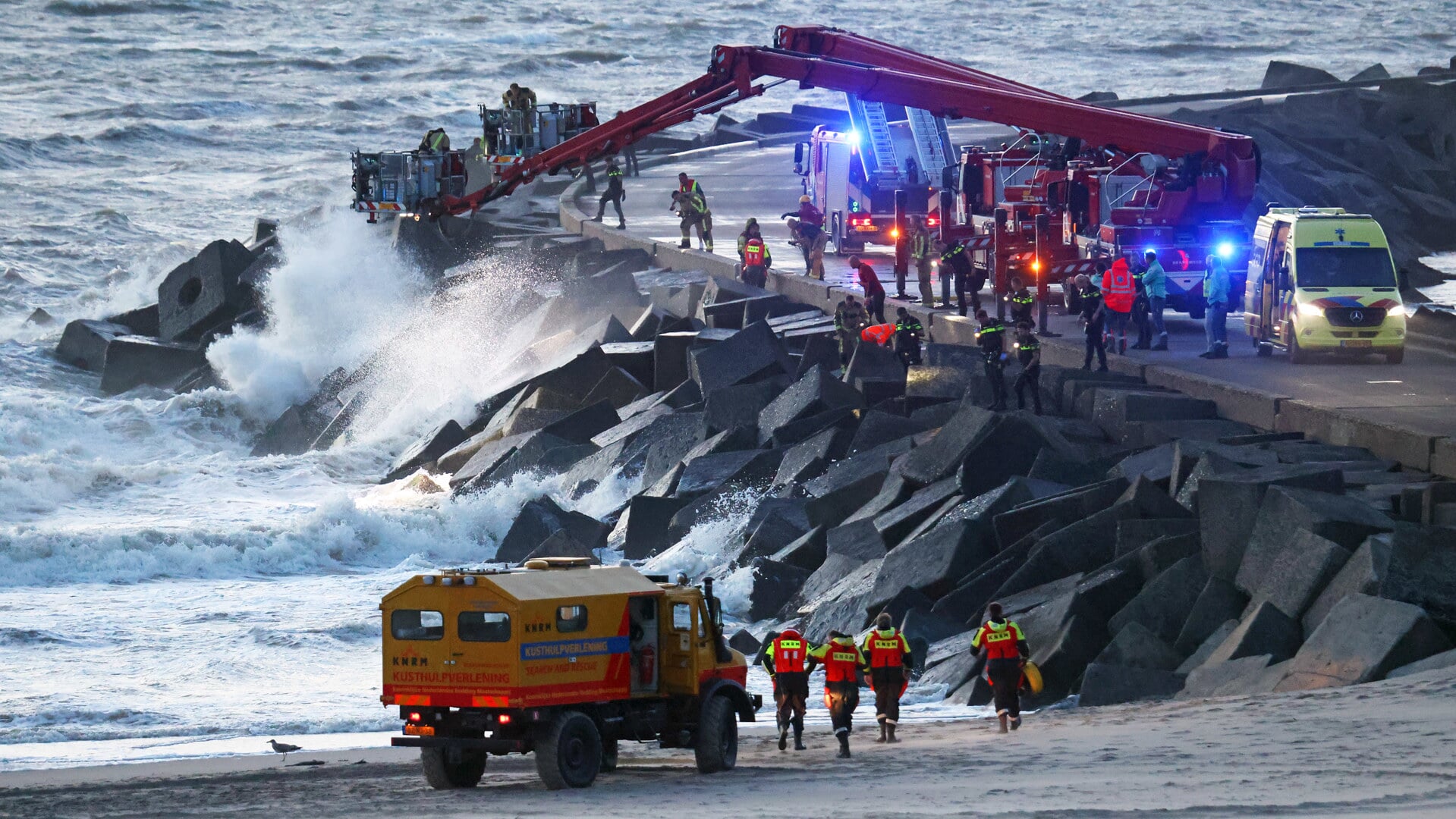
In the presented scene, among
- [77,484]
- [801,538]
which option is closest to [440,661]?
[801,538]

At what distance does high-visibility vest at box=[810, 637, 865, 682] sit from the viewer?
13539mm

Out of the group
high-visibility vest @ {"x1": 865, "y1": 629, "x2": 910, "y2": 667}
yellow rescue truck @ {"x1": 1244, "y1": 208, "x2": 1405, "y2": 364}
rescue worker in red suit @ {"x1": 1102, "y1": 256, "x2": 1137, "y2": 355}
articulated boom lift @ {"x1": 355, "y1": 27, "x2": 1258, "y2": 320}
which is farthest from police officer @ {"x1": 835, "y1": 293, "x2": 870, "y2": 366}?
high-visibility vest @ {"x1": 865, "y1": 629, "x2": 910, "y2": 667}

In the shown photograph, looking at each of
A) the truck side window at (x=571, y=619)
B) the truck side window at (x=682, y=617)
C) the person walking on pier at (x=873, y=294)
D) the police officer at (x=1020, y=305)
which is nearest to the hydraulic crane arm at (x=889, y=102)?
the police officer at (x=1020, y=305)

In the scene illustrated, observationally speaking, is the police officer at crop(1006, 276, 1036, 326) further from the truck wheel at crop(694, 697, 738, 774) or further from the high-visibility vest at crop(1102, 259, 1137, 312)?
the truck wheel at crop(694, 697, 738, 774)

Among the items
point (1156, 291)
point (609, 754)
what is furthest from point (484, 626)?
point (1156, 291)

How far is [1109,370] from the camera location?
22.8m

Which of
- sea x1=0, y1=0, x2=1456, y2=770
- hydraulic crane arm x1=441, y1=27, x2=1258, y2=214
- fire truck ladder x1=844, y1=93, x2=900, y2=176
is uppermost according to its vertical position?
hydraulic crane arm x1=441, y1=27, x2=1258, y2=214

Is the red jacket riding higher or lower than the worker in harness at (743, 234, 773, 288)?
higher

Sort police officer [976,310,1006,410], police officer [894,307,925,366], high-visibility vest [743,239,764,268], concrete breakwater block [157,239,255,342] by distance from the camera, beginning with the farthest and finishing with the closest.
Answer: concrete breakwater block [157,239,255,342]
high-visibility vest [743,239,764,268]
police officer [894,307,925,366]
police officer [976,310,1006,410]

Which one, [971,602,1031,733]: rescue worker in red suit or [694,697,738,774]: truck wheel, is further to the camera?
[971,602,1031,733]: rescue worker in red suit

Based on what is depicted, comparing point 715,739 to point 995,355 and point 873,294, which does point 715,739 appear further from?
point 873,294

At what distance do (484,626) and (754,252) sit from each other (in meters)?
20.7

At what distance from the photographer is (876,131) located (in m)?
35.7

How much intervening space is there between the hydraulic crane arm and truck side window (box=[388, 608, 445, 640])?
1613 centimetres
